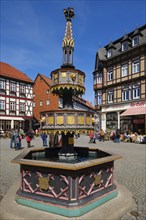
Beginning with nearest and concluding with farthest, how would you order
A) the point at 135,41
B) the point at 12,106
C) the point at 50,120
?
the point at 50,120 → the point at 135,41 → the point at 12,106

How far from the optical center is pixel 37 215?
14.2 ft

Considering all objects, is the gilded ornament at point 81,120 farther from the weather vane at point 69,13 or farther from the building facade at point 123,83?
the building facade at point 123,83

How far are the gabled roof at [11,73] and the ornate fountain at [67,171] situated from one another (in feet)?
110

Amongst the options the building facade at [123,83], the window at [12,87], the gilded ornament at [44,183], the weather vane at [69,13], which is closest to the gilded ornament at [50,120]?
the gilded ornament at [44,183]

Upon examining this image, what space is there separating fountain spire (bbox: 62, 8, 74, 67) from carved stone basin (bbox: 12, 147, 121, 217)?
9.09 ft

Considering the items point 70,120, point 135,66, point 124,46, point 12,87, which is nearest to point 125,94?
point 135,66

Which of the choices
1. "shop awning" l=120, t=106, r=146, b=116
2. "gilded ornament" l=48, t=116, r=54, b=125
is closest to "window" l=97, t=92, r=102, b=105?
"shop awning" l=120, t=106, r=146, b=116

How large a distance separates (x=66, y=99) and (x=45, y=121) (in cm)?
94

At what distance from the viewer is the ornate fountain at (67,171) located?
14.4 feet

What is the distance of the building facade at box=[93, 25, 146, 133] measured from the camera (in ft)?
85.5

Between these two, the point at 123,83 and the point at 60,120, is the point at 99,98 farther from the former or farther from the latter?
the point at 60,120

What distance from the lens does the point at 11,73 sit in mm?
39719

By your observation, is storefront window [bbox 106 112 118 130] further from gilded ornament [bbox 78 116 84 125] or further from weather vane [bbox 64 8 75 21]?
gilded ornament [bbox 78 116 84 125]

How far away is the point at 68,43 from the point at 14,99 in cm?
3426
